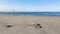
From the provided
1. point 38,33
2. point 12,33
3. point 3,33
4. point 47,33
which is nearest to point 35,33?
point 38,33

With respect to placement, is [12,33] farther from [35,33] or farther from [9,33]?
[35,33]

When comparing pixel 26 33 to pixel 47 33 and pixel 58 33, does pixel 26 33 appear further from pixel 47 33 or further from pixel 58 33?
pixel 58 33

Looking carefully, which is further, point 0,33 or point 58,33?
point 58,33

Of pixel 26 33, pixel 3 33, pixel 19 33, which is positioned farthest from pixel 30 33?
pixel 3 33

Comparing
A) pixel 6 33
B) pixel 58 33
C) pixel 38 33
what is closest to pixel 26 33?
pixel 38 33

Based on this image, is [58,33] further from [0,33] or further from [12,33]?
[0,33]

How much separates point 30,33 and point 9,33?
114 centimetres

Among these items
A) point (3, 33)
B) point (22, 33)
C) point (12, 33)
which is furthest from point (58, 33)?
point (3, 33)

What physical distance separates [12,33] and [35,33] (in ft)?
4.12

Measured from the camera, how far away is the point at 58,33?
615cm

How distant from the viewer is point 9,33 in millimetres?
5793

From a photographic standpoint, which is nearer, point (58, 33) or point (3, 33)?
point (3, 33)

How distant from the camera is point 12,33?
5824 mm

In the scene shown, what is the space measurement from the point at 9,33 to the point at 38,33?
1585 mm
